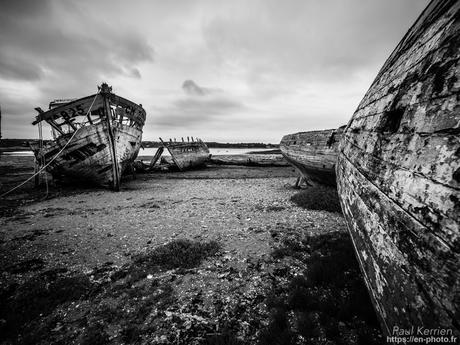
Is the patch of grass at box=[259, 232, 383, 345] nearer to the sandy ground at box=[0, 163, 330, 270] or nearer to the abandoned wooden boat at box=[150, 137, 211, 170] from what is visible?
the sandy ground at box=[0, 163, 330, 270]

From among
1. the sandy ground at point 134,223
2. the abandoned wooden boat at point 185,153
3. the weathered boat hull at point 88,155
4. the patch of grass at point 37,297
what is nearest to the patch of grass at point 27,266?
the sandy ground at point 134,223

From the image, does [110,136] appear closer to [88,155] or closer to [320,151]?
[88,155]

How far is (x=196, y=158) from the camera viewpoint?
Answer: 23641mm

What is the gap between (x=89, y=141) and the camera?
39.9 feet

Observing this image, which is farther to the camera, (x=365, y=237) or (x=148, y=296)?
(x=148, y=296)

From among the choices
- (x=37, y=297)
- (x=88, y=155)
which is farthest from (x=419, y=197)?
(x=88, y=155)

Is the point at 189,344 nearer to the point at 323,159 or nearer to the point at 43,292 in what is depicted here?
the point at 43,292

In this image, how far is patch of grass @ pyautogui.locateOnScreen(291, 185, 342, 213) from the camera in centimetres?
756

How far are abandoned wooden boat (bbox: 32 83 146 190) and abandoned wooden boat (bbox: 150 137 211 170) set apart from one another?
290 inches

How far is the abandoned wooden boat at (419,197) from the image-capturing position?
1187 mm

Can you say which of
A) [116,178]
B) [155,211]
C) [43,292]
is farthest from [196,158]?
[43,292]

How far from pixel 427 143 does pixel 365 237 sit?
3.94ft

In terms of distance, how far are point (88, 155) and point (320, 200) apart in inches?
475

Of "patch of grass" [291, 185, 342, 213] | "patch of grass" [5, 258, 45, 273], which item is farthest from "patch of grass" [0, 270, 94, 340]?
"patch of grass" [291, 185, 342, 213]
